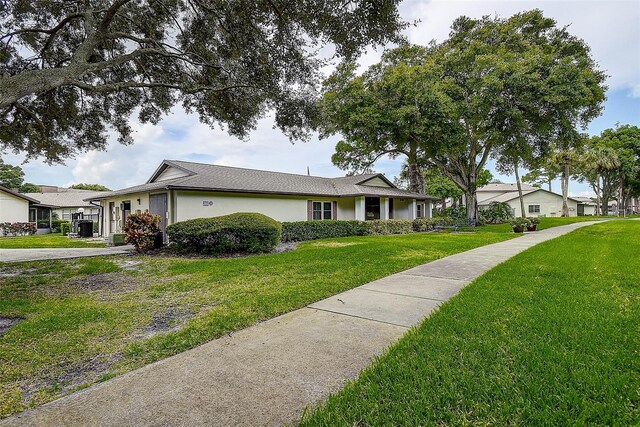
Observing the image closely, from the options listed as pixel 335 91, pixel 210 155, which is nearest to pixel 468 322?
pixel 335 91

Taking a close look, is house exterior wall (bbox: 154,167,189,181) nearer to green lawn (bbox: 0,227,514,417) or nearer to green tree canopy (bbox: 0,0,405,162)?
green tree canopy (bbox: 0,0,405,162)

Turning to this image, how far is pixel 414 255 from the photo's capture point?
31.9 ft

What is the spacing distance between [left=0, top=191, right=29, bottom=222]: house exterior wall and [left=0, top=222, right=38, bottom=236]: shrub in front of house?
2.48 ft

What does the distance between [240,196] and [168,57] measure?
6799 mm

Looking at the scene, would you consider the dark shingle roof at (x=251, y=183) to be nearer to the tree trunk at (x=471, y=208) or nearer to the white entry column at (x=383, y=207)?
the white entry column at (x=383, y=207)

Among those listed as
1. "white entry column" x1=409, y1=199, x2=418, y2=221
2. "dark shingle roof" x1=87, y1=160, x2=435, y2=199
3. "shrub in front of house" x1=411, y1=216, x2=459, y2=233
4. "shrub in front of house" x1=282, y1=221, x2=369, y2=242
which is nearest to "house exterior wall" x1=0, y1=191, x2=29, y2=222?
"dark shingle roof" x1=87, y1=160, x2=435, y2=199

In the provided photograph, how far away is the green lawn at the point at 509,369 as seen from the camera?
216 cm

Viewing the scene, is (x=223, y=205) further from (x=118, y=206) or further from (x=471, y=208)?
Answer: (x=471, y=208)

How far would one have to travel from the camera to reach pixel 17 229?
78.4ft

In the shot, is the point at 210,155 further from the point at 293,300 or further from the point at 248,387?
the point at 248,387

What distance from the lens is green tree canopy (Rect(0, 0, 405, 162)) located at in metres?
7.77

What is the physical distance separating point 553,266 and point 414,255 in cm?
340

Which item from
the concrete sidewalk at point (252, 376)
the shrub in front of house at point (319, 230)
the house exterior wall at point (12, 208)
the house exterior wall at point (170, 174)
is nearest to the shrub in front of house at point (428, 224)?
the shrub in front of house at point (319, 230)

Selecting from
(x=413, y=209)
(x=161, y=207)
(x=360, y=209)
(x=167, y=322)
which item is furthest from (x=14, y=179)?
(x=167, y=322)
